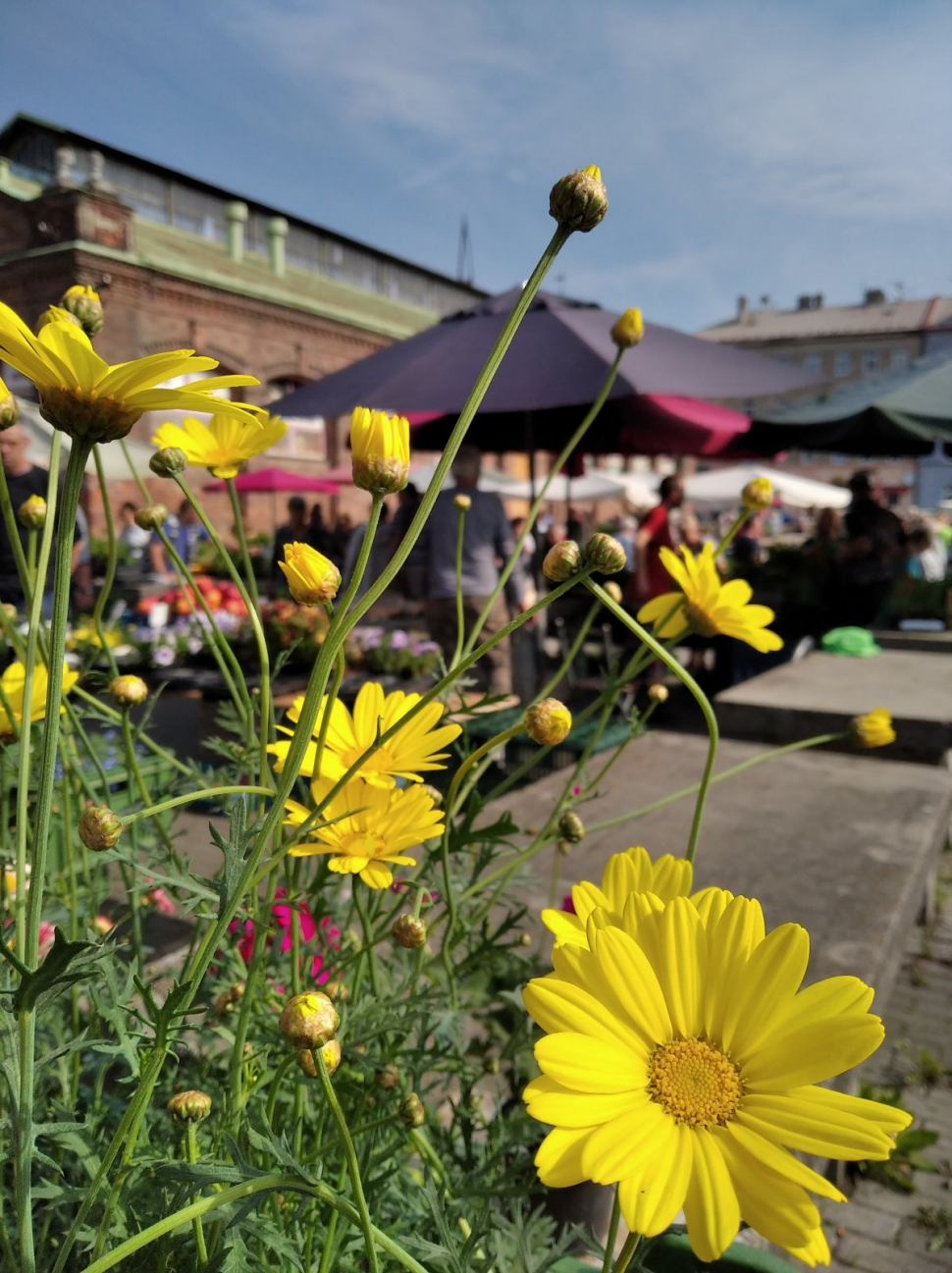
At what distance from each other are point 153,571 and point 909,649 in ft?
22.8

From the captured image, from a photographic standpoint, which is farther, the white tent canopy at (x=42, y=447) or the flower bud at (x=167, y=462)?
the white tent canopy at (x=42, y=447)

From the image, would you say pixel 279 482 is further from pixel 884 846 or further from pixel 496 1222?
pixel 496 1222

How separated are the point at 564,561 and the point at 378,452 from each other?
14cm

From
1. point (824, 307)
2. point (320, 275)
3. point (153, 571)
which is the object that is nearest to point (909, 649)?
point (153, 571)

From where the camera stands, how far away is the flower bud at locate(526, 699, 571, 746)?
597 millimetres

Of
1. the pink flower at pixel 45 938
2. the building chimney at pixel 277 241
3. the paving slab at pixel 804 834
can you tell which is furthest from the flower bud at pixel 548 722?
the building chimney at pixel 277 241

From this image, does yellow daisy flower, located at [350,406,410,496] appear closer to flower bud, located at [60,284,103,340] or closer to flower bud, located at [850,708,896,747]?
flower bud, located at [60,284,103,340]

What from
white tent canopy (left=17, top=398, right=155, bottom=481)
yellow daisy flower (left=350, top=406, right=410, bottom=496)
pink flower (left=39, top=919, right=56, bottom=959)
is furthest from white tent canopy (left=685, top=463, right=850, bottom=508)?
yellow daisy flower (left=350, top=406, right=410, bottom=496)

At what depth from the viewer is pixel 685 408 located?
5586 millimetres

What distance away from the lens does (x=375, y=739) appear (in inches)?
23.7

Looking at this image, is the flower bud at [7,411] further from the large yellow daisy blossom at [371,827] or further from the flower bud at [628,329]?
the flower bud at [628,329]

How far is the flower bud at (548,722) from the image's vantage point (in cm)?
60

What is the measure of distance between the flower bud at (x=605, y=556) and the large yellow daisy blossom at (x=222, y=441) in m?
0.34

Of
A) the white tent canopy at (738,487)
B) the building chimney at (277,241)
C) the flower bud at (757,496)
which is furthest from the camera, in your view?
the building chimney at (277,241)
